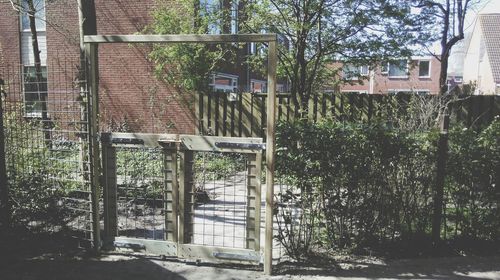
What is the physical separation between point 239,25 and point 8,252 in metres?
9.48

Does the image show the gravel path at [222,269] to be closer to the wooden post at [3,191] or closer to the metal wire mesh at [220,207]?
the metal wire mesh at [220,207]

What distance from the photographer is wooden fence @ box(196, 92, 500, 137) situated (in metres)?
10.3

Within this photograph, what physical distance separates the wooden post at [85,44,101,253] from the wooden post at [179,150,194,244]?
0.96m

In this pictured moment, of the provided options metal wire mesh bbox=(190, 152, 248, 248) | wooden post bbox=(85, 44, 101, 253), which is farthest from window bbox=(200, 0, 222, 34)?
wooden post bbox=(85, 44, 101, 253)

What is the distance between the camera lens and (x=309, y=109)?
36.2 feet

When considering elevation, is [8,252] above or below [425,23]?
below

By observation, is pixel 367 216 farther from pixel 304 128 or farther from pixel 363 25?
pixel 363 25

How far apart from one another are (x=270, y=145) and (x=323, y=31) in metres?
8.48

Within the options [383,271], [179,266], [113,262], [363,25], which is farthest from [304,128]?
[363,25]

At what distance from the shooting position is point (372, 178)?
4734mm

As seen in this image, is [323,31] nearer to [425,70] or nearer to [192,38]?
[192,38]

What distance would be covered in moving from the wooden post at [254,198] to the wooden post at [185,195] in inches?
25.0

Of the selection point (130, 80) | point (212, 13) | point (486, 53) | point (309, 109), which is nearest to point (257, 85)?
point (130, 80)

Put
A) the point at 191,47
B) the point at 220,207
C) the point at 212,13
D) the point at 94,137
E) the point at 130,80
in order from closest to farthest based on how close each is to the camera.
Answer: the point at 94,137 → the point at 220,207 → the point at 191,47 → the point at 212,13 → the point at 130,80
